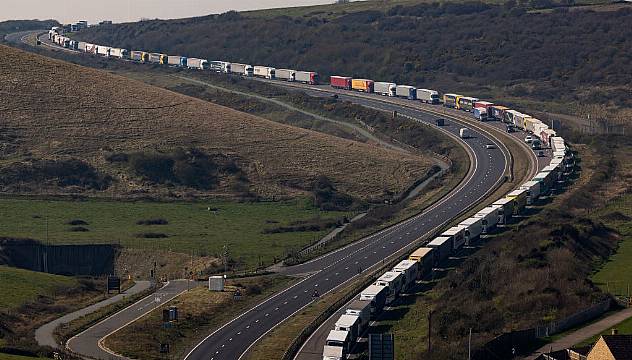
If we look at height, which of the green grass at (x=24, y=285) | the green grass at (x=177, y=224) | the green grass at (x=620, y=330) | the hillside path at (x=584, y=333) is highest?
the green grass at (x=620, y=330)

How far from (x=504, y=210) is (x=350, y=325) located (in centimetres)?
5020

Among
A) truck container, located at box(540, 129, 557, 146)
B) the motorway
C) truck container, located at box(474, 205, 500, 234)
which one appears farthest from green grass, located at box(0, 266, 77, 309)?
truck container, located at box(540, 129, 557, 146)

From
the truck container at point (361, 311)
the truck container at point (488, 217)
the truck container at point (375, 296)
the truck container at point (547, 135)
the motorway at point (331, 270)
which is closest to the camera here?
the motorway at point (331, 270)

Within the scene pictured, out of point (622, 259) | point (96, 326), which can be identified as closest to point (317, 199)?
point (622, 259)

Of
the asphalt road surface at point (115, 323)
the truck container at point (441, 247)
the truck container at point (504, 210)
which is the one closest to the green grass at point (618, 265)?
the truck container at point (504, 210)

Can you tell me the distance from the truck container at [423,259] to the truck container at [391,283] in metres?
5.28

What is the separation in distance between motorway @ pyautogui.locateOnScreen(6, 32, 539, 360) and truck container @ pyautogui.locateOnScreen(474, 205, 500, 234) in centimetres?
591

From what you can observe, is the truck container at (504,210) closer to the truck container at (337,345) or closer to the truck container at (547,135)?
the truck container at (547,135)

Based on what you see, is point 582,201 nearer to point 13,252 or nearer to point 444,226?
point 444,226

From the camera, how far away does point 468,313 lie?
9688 centimetres

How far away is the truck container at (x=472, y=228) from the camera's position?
435 ft

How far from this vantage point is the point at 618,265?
11569 centimetres

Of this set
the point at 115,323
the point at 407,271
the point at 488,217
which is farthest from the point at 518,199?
the point at 115,323

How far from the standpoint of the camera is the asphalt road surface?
95750 mm
